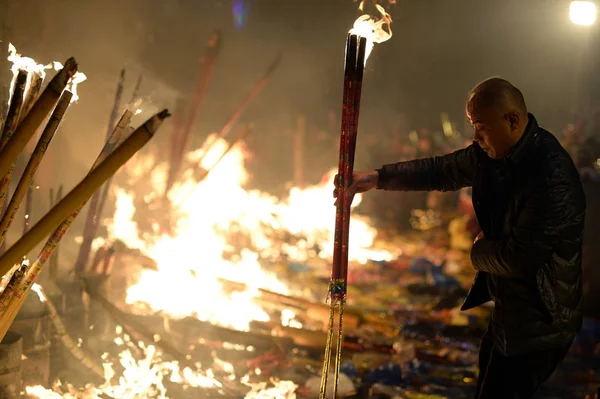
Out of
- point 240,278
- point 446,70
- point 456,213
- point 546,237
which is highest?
point 446,70

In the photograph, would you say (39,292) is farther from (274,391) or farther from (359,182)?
(359,182)

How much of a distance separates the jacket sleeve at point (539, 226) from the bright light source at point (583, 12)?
636 cm

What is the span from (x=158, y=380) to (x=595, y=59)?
8.16 meters

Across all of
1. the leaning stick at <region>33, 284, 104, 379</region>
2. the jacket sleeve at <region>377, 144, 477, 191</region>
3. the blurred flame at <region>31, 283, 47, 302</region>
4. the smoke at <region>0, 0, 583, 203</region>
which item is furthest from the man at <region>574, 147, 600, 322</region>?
the blurred flame at <region>31, 283, 47, 302</region>

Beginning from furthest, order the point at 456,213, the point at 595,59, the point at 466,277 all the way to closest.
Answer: the point at 456,213 → the point at 595,59 → the point at 466,277

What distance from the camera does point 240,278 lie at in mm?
7270

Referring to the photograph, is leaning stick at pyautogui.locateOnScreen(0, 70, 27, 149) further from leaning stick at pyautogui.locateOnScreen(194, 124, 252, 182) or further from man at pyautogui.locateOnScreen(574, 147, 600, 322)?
man at pyautogui.locateOnScreen(574, 147, 600, 322)

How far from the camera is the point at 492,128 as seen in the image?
248cm

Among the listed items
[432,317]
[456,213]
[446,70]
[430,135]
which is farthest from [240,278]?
[446,70]

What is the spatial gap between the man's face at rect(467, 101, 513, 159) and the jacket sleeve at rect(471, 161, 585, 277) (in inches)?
9.6

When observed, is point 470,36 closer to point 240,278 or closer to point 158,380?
point 240,278

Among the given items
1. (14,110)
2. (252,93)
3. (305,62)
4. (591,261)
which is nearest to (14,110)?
(14,110)

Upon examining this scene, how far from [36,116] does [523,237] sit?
2.01m

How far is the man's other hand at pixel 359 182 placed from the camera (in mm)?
2801
